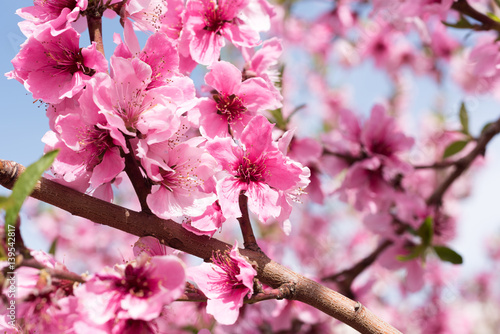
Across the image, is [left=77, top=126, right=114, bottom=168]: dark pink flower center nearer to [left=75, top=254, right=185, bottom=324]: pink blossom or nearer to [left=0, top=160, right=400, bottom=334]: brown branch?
[left=0, top=160, right=400, bottom=334]: brown branch

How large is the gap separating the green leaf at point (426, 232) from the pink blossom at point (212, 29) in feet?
3.48

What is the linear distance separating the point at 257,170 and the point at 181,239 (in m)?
0.30

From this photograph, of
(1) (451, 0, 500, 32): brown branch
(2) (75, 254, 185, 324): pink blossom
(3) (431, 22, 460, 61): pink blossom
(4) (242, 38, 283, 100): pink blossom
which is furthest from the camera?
(3) (431, 22, 460, 61): pink blossom

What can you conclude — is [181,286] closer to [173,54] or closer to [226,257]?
[226,257]

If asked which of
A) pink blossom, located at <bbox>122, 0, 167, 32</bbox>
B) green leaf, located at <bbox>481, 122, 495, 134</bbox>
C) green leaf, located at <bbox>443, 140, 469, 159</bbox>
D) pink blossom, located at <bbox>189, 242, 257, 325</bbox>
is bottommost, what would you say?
green leaf, located at <bbox>443, 140, 469, 159</bbox>

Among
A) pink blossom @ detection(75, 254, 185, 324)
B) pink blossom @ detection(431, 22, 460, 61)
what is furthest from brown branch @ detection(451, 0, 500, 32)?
pink blossom @ detection(431, 22, 460, 61)

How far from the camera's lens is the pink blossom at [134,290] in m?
0.89

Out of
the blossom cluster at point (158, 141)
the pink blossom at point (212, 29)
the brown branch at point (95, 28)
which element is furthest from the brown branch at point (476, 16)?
the brown branch at point (95, 28)

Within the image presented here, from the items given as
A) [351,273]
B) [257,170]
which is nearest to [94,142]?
[257,170]

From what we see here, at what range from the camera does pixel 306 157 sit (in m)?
1.97

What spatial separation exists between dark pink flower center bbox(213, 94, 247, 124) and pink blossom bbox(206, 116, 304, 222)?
6.0 inches

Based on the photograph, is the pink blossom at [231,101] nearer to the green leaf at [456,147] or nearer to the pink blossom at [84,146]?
the pink blossom at [84,146]

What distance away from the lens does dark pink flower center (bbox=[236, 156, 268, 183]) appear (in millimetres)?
1232

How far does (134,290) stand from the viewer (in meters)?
0.96
